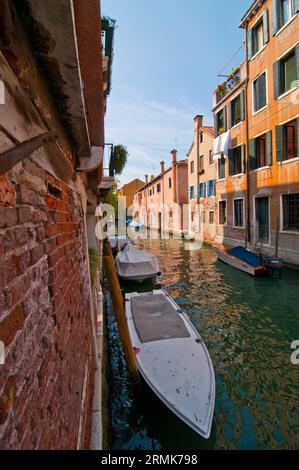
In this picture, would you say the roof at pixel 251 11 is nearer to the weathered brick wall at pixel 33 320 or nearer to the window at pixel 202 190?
the window at pixel 202 190

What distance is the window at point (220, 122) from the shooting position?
679 inches

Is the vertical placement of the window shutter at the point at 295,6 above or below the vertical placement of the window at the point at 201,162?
above

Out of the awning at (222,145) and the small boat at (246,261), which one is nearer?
the small boat at (246,261)

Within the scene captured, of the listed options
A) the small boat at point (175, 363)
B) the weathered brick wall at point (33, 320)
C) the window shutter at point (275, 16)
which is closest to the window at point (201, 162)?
the window shutter at point (275, 16)

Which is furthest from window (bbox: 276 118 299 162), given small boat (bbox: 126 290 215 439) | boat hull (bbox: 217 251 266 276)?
small boat (bbox: 126 290 215 439)

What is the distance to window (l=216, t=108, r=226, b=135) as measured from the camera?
17256mm

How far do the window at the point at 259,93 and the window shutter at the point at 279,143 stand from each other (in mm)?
2084

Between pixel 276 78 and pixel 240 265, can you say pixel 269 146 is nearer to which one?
pixel 276 78

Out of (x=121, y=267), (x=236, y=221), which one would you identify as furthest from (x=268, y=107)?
(x=121, y=267)

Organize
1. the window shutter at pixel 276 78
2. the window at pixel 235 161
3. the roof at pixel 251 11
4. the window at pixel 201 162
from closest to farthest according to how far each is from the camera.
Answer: the window shutter at pixel 276 78
the roof at pixel 251 11
the window at pixel 235 161
the window at pixel 201 162

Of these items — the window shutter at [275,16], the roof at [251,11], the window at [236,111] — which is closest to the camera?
the window shutter at [275,16]

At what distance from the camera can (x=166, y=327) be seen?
4.89 meters

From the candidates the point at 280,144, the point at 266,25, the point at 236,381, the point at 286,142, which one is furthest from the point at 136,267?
the point at 266,25

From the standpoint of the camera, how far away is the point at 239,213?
1574 centimetres
